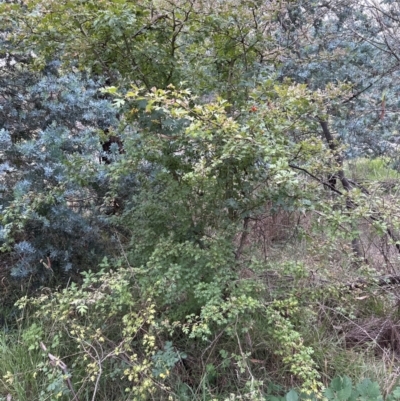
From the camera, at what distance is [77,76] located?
3.00 meters

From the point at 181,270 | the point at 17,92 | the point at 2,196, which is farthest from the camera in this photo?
the point at 17,92

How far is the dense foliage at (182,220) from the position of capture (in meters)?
1.77

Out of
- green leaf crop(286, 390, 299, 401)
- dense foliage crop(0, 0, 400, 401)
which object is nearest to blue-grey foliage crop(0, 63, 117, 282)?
→ dense foliage crop(0, 0, 400, 401)

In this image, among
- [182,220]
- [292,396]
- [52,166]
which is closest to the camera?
[292,396]

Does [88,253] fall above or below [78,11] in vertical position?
below

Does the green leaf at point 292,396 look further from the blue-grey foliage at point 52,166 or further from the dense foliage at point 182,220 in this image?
the blue-grey foliage at point 52,166

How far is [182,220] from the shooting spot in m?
2.21

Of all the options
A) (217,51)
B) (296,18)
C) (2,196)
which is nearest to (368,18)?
(296,18)

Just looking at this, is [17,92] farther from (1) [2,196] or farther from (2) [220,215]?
(2) [220,215]

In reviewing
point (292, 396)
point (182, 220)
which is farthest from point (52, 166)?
point (292, 396)

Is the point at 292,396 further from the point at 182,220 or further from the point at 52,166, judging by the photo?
the point at 52,166

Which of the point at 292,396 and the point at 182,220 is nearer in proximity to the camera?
the point at 292,396

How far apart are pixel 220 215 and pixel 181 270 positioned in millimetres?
371

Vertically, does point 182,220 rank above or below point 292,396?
above
